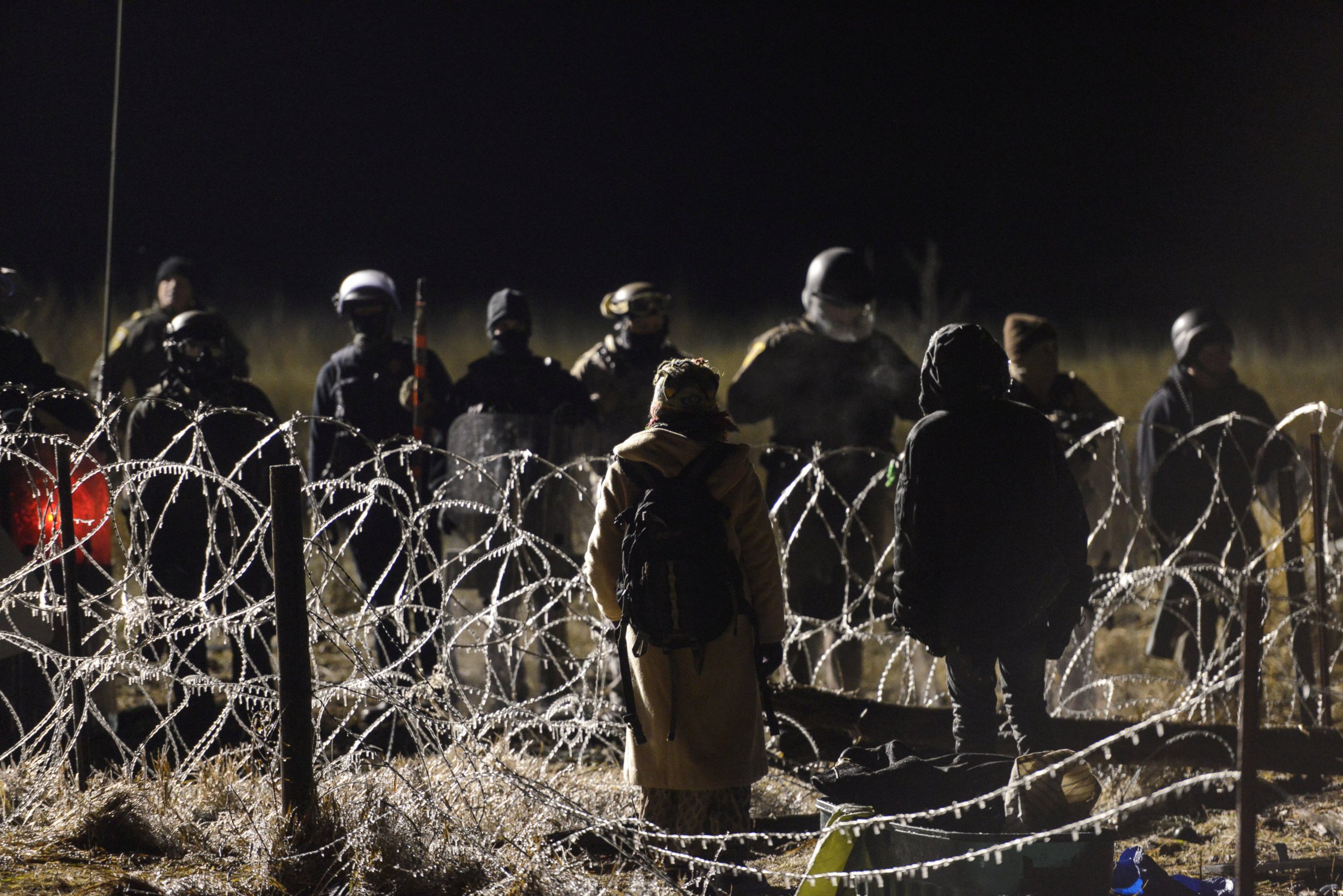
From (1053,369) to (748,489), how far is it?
2.48 m

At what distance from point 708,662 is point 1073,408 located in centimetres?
305

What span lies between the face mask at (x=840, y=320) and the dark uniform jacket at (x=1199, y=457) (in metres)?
1.46

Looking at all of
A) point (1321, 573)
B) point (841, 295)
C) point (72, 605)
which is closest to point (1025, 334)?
point (841, 295)

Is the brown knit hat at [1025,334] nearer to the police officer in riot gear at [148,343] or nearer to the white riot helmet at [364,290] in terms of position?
the white riot helmet at [364,290]

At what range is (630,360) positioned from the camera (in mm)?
5965

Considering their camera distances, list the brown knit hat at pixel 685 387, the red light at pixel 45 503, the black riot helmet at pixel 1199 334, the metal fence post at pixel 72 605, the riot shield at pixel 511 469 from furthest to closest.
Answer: the black riot helmet at pixel 1199 334 < the riot shield at pixel 511 469 < the red light at pixel 45 503 < the metal fence post at pixel 72 605 < the brown knit hat at pixel 685 387

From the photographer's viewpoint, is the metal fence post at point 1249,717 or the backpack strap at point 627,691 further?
the backpack strap at point 627,691

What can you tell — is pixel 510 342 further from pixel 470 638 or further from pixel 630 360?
pixel 470 638

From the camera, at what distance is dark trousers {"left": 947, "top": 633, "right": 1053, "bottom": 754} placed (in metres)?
3.33

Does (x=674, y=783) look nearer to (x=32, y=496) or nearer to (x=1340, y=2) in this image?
(x=32, y=496)

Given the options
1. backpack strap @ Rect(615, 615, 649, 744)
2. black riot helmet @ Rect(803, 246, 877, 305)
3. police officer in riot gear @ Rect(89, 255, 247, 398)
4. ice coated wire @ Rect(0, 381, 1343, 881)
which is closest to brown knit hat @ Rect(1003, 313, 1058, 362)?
ice coated wire @ Rect(0, 381, 1343, 881)

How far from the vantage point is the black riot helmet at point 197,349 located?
5016 mm

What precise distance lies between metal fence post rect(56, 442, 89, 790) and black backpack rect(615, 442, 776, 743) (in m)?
1.65

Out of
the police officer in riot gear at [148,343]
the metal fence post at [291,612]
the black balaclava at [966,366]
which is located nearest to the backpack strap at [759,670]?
the black balaclava at [966,366]
